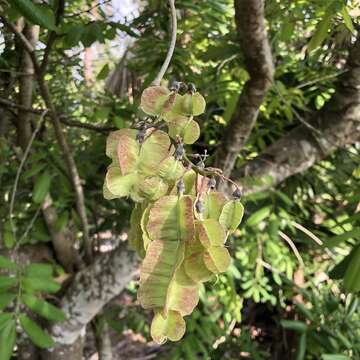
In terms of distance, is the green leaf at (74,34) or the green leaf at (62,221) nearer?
the green leaf at (74,34)

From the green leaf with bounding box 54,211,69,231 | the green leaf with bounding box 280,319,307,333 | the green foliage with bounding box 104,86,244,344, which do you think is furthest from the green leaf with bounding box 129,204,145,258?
the green leaf with bounding box 280,319,307,333

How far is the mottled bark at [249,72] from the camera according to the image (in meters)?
0.88

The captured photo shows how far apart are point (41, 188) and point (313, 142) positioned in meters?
0.77

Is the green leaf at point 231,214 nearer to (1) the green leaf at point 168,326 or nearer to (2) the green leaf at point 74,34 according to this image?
(1) the green leaf at point 168,326

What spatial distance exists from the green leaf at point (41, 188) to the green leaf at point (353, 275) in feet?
2.71

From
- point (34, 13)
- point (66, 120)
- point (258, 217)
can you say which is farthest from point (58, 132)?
point (258, 217)

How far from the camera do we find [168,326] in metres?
0.44

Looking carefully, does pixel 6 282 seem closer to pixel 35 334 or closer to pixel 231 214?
pixel 35 334

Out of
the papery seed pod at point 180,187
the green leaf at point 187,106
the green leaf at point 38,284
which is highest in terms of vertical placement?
the green leaf at point 187,106

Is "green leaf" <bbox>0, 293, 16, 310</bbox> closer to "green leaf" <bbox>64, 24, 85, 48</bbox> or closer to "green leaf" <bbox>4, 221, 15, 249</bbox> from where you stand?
"green leaf" <bbox>4, 221, 15, 249</bbox>

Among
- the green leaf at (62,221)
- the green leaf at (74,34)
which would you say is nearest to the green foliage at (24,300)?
the green leaf at (62,221)

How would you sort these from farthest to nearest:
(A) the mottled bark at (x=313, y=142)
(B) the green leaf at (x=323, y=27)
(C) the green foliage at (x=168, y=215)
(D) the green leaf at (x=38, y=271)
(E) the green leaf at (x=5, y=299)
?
(A) the mottled bark at (x=313, y=142) → (D) the green leaf at (x=38, y=271) → (E) the green leaf at (x=5, y=299) → (B) the green leaf at (x=323, y=27) → (C) the green foliage at (x=168, y=215)

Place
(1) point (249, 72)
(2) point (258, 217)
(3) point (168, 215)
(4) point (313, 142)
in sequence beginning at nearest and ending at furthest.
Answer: (3) point (168, 215)
(1) point (249, 72)
(4) point (313, 142)
(2) point (258, 217)

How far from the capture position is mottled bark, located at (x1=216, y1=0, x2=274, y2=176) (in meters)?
0.88
